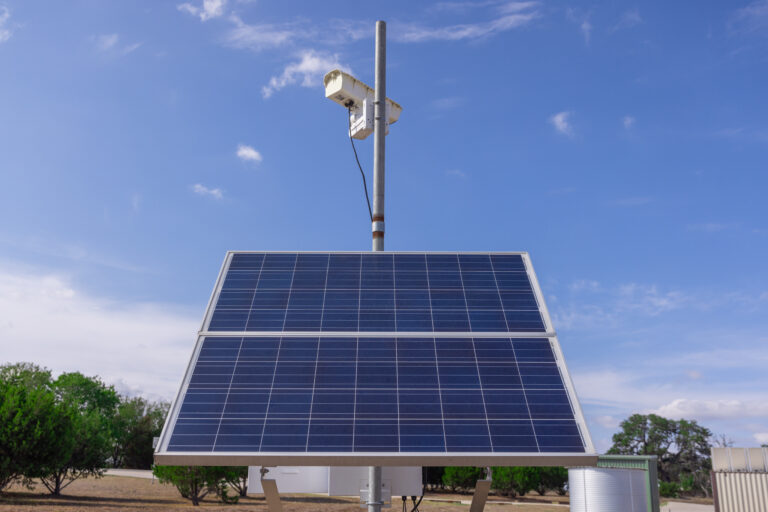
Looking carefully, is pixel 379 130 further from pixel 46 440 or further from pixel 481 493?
pixel 46 440

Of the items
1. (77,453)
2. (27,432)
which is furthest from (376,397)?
(77,453)

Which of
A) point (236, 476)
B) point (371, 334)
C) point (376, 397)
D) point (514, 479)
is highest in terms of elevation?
point (371, 334)

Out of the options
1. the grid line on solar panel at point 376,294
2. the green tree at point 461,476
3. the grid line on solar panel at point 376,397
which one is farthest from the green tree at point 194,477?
the grid line on solar panel at point 376,397

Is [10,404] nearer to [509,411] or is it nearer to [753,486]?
[509,411]

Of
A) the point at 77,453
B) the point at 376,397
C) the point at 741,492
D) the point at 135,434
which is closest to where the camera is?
the point at 376,397

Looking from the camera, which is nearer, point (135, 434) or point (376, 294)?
point (376, 294)

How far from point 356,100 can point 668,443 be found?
8075cm

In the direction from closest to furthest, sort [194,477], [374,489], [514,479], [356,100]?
[374,489] → [356,100] → [194,477] → [514,479]

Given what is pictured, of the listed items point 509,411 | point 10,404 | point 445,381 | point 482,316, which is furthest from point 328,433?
point 10,404

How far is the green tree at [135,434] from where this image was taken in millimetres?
70875

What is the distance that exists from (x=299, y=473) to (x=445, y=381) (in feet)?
12.0

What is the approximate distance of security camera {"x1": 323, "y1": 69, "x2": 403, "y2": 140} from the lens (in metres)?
15.1

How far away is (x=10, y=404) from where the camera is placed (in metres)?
30.6

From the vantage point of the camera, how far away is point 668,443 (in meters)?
79.6
